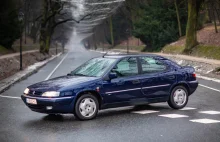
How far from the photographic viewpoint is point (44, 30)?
5509 cm

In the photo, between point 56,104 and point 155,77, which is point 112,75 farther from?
point 56,104

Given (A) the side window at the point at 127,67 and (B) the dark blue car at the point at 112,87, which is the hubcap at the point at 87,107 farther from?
(A) the side window at the point at 127,67

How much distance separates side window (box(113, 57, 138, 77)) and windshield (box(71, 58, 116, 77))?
8.7 inches

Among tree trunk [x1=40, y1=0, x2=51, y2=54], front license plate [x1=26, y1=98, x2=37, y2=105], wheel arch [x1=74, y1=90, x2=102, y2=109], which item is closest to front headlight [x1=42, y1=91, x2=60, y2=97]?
front license plate [x1=26, y1=98, x2=37, y2=105]

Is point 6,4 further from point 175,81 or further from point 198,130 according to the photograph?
point 198,130

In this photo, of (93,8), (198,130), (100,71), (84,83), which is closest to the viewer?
(198,130)

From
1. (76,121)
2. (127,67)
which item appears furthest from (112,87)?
(76,121)

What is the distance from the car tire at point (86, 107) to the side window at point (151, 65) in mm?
1829

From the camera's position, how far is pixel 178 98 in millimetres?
11414

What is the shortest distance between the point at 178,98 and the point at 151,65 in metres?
1.21

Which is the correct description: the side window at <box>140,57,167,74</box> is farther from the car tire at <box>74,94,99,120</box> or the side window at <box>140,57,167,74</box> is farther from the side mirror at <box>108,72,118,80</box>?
the car tire at <box>74,94,99,120</box>

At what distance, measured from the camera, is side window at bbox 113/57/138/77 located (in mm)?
10531

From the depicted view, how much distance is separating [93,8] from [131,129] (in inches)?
2151


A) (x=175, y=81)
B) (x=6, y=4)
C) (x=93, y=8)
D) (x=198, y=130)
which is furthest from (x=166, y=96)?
(x=93, y=8)
